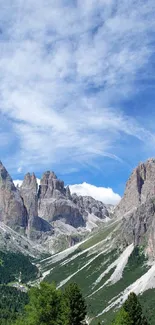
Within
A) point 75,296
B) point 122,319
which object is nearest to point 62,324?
point 75,296

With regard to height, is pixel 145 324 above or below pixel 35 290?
below

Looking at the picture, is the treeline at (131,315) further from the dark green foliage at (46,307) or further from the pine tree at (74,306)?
the dark green foliage at (46,307)

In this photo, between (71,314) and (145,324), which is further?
(145,324)

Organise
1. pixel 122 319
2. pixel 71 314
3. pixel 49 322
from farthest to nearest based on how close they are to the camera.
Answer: pixel 122 319 → pixel 71 314 → pixel 49 322

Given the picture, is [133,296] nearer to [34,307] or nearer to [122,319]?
[122,319]

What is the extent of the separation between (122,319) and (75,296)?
9010 mm

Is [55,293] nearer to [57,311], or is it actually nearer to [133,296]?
[57,311]

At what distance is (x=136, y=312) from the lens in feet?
219

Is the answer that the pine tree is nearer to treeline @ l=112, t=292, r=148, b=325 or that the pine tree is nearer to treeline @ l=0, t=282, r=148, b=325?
treeline @ l=0, t=282, r=148, b=325

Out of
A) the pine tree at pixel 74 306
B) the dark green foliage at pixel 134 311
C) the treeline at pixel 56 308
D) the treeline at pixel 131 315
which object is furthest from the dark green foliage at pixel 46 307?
the dark green foliage at pixel 134 311

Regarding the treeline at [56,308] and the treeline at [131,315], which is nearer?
the treeline at [56,308]

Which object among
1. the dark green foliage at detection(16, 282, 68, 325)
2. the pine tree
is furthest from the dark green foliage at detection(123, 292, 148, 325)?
the dark green foliage at detection(16, 282, 68, 325)

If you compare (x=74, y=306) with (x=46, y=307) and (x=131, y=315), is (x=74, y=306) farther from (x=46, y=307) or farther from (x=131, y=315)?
(x=131, y=315)

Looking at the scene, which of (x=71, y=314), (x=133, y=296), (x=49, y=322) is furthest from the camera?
(x=133, y=296)
